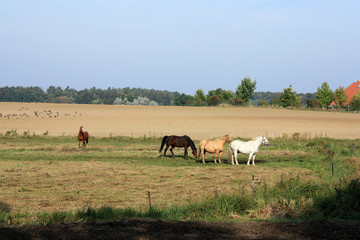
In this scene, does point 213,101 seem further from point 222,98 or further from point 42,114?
point 42,114

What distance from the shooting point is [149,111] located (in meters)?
78.6

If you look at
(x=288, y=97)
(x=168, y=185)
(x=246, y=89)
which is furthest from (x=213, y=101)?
(x=168, y=185)

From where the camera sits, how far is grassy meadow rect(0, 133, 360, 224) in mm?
12461

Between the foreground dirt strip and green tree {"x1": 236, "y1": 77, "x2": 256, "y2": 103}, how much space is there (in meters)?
98.6

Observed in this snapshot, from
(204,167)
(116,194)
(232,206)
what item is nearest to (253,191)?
(232,206)

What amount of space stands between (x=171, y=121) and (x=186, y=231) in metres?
53.7

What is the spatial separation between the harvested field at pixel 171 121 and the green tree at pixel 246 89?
28574 mm

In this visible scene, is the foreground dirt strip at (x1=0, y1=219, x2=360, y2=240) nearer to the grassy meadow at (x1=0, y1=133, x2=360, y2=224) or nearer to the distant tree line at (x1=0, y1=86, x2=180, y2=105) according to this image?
the grassy meadow at (x1=0, y1=133, x2=360, y2=224)

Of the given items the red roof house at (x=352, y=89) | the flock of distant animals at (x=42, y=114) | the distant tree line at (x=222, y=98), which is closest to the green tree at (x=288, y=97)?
the distant tree line at (x=222, y=98)

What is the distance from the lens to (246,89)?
357 feet

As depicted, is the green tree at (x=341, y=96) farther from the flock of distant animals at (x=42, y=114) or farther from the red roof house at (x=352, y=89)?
the flock of distant animals at (x=42, y=114)

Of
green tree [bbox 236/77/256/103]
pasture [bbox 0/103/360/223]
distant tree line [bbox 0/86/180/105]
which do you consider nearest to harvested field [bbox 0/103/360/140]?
pasture [bbox 0/103/360/223]

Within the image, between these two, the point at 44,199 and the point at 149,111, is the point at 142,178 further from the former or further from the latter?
the point at 149,111

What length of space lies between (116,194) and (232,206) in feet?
17.9
